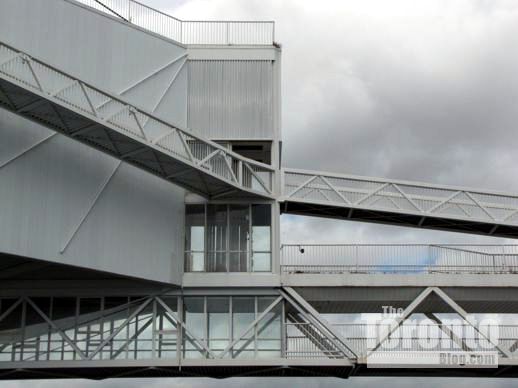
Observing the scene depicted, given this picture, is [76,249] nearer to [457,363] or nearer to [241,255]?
[241,255]

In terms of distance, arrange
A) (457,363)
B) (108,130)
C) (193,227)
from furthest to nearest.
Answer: (193,227), (457,363), (108,130)

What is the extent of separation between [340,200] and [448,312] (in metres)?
7.66

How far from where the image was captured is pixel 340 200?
40.6 m

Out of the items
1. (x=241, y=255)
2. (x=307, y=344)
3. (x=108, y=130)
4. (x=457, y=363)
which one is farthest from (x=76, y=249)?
(x=457, y=363)

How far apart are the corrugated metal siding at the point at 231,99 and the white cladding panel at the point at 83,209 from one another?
12.2 feet

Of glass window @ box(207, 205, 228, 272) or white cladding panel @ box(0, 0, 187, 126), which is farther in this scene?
glass window @ box(207, 205, 228, 272)

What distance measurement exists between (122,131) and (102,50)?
6.64 metres

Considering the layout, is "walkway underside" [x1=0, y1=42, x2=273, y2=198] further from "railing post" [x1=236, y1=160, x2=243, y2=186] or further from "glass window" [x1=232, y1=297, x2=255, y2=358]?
"glass window" [x1=232, y1=297, x2=255, y2=358]

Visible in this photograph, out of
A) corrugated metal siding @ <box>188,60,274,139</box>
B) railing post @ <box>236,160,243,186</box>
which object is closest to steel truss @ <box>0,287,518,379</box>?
railing post @ <box>236,160,243,186</box>

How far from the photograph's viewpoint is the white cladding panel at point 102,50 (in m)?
36.7

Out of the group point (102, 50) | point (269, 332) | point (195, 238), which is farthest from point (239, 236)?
point (102, 50)

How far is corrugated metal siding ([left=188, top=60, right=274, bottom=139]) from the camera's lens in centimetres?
4116

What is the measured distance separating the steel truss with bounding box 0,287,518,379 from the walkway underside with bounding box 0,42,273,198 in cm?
526

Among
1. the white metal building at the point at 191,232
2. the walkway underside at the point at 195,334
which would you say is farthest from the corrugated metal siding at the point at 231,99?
the walkway underside at the point at 195,334
